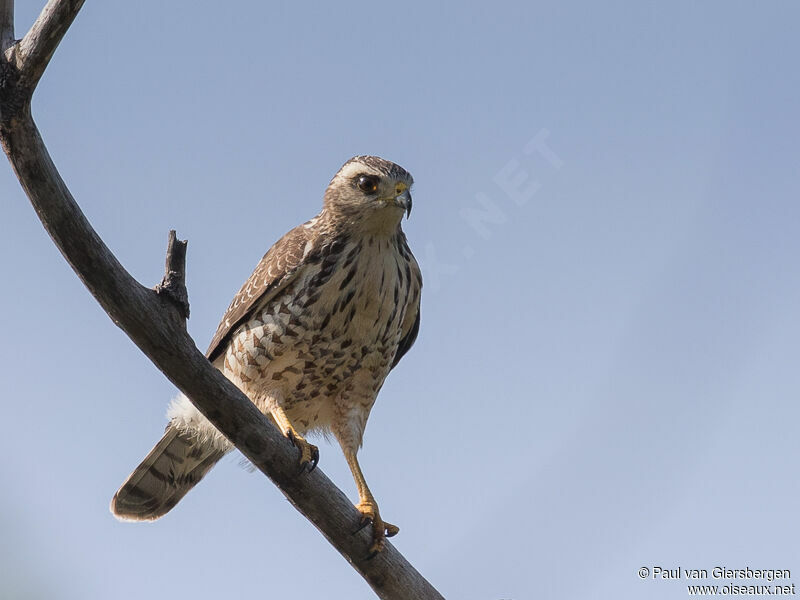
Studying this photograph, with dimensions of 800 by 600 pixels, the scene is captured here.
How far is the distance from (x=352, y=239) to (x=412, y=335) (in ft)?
3.25

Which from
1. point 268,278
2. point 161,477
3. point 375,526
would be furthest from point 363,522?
point 161,477

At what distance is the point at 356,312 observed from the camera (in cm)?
594

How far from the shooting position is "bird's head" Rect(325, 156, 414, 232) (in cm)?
608

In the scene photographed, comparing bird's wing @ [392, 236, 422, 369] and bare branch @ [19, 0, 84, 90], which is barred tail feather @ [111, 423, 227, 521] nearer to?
bird's wing @ [392, 236, 422, 369]

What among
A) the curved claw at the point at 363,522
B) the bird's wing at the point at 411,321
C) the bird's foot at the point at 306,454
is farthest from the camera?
the bird's wing at the point at 411,321

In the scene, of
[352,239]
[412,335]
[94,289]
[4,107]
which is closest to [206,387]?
[94,289]

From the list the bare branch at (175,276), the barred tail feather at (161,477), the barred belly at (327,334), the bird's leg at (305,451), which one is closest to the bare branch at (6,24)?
the bare branch at (175,276)

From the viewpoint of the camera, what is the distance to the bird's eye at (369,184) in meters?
6.15

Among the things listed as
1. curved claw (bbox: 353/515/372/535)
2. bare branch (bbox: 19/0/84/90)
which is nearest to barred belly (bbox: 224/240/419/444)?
curved claw (bbox: 353/515/372/535)

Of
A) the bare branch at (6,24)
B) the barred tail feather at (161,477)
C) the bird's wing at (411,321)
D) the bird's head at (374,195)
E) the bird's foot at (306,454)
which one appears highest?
the bare branch at (6,24)

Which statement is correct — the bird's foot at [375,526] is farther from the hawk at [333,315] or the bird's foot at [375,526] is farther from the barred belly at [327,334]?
the barred belly at [327,334]

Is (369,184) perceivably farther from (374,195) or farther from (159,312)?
(159,312)

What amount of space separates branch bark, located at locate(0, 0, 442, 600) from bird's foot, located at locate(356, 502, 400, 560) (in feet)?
0.14

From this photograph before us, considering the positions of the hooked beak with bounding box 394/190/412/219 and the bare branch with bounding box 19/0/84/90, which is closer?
the bare branch with bounding box 19/0/84/90
